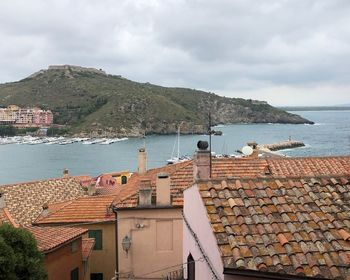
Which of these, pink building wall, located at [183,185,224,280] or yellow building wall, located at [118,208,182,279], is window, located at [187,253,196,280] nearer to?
pink building wall, located at [183,185,224,280]

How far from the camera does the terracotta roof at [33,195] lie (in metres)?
23.2

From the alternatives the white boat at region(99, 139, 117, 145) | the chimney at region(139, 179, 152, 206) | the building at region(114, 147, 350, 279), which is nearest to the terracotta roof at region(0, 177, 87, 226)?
the building at region(114, 147, 350, 279)

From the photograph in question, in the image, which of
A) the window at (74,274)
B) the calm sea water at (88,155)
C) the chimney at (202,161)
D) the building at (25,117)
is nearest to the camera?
the chimney at (202,161)

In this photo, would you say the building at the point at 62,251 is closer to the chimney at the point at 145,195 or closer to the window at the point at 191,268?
the chimney at the point at 145,195

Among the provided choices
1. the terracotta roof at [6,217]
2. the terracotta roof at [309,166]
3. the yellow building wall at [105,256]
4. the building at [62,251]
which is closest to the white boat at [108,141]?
the yellow building wall at [105,256]

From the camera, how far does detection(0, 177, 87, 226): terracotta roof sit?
23.2 meters

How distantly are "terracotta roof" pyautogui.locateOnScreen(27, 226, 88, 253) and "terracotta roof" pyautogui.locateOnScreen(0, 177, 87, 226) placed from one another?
4.94m

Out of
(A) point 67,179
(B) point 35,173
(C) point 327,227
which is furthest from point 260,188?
(B) point 35,173

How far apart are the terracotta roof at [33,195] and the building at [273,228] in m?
17.0

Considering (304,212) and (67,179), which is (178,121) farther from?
(304,212)

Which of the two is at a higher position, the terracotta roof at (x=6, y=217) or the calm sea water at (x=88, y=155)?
the terracotta roof at (x=6, y=217)

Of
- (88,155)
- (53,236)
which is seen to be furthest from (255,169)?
(88,155)

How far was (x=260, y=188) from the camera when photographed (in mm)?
7082

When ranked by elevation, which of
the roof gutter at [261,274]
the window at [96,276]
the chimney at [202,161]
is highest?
the chimney at [202,161]
